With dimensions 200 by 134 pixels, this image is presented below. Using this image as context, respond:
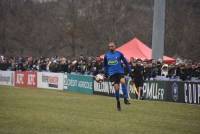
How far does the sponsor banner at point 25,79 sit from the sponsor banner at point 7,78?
0.48 m

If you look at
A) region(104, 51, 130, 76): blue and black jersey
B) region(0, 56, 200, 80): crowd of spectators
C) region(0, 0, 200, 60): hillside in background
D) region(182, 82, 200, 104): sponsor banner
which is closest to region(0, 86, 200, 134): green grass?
region(104, 51, 130, 76): blue and black jersey

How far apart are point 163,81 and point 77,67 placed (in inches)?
369

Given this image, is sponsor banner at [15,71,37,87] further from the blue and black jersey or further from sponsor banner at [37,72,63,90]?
the blue and black jersey

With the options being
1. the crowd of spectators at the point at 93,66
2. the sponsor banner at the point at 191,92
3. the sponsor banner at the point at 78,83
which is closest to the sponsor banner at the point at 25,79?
the crowd of spectators at the point at 93,66

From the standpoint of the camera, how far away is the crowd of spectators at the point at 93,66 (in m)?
29.3

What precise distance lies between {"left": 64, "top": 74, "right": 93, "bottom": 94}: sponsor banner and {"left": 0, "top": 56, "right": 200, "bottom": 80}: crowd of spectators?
1.45 ft

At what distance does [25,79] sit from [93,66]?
9182mm

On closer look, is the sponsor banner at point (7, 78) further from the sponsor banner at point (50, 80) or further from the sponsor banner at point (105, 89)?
the sponsor banner at point (105, 89)

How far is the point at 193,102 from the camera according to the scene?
27.3 meters

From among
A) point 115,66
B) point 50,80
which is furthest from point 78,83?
point 115,66

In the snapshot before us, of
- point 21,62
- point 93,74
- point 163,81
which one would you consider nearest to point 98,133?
point 163,81

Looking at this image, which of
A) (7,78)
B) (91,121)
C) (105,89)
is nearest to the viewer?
(91,121)

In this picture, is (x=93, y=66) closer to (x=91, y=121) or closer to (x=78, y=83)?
(x=78, y=83)

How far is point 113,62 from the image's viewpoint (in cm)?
2156
